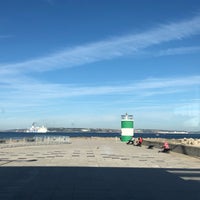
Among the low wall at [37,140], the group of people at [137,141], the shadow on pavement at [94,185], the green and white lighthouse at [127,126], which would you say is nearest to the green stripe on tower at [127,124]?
the green and white lighthouse at [127,126]

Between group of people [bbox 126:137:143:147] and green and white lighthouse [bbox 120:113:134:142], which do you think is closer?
group of people [bbox 126:137:143:147]

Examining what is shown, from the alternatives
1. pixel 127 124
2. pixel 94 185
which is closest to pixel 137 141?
pixel 127 124

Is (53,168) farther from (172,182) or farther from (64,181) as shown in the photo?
(172,182)

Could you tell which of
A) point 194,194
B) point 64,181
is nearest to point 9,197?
point 64,181

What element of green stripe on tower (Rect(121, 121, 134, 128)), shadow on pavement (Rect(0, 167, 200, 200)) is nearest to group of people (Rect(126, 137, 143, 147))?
green stripe on tower (Rect(121, 121, 134, 128))

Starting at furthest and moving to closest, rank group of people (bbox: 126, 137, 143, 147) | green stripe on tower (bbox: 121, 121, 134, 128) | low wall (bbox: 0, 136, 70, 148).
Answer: green stripe on tower (bbox: 121, 121, 134, 128) → low wall (bbox: 0, 136, 70, 148) → group of people (bbox: 126, 137, 143, 147)

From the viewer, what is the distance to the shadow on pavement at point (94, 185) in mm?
12328

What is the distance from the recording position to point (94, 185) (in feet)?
47.9

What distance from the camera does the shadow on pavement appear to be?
12328 mm

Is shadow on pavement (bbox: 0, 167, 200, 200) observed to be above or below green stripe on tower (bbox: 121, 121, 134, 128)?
below

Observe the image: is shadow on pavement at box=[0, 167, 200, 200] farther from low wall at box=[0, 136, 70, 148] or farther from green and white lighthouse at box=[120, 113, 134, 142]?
green and white lighthouse at box=[120, 113, 134, 142]

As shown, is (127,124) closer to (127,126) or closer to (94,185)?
(127,126)

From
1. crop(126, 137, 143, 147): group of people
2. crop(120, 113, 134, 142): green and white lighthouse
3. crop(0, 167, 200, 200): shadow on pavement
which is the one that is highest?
crop(120, 113, 134, 142): green and white lighthouse

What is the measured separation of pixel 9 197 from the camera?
39.0 ft
